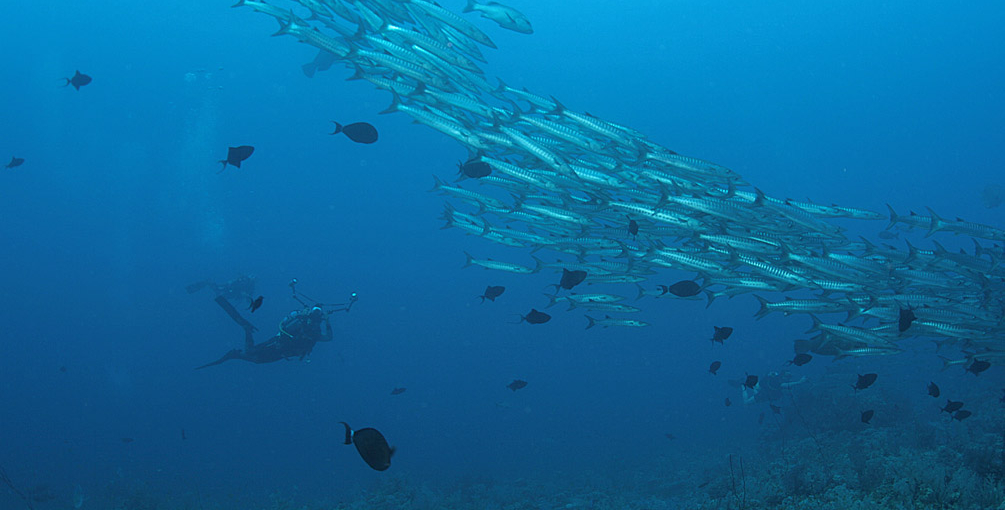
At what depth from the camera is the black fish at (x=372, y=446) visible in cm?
288

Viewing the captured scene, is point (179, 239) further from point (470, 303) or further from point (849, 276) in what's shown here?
point (849, 276)

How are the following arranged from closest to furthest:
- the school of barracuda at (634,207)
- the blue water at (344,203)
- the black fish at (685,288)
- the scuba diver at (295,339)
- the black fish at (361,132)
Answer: the black fish at (361,132) → the black fish at (685,288) → the school of barracuda at (634,207) → the scuba diver at (295,339) → the blue water at (344,203)

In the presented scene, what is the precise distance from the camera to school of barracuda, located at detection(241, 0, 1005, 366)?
689 cm

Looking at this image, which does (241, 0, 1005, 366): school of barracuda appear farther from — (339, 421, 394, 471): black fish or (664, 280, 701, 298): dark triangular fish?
(339, 421, 394, 471): black fish

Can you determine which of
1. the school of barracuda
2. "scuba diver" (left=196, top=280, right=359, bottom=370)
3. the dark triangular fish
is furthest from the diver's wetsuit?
the dark triangular fish

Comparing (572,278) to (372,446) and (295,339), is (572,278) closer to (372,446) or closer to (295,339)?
(372,446)

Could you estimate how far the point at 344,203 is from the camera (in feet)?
274

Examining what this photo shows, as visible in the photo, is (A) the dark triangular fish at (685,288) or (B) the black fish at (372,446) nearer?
(B) the black fish at (372,446)

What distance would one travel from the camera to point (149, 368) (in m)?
70.1

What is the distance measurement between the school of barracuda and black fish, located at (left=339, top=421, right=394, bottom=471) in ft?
14.7

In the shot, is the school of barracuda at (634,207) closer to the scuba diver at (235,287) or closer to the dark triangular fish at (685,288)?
the dark triangular fish at (685,288)

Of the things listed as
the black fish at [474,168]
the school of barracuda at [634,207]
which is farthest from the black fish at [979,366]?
the black fish at [474,168]

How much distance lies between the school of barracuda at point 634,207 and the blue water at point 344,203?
37.5 m

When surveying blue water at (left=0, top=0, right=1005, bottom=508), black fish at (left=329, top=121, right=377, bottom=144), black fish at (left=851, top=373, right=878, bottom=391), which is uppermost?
black fish at (left=329, top=121, right=377, bottom=144)
